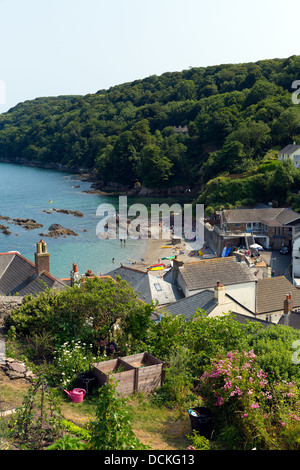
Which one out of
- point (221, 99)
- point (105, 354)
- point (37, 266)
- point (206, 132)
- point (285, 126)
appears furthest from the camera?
point (221, 99)

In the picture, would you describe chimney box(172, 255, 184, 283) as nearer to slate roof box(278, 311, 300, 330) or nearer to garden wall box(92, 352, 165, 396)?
slate roof box(278, 311, 300, 330)

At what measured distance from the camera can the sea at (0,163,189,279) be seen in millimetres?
50247

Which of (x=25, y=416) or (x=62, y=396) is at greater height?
(x=25, y=416)

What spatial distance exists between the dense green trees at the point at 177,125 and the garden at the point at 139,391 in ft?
174

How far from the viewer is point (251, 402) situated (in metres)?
9.73

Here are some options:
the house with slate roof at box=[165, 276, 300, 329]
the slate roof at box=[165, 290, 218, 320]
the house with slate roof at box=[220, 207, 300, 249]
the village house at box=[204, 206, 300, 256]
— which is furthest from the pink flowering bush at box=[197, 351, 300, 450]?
the village house at box=[204, 206, 300, 256]

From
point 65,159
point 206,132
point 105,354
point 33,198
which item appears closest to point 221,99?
point 206,132

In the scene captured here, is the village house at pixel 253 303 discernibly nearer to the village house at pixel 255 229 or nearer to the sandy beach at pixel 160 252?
the sandy beach at pixel 160 252

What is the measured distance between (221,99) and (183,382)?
105584 mm

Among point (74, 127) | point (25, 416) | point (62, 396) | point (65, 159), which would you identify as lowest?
point (62, 396)

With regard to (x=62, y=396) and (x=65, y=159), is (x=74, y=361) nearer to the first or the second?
(x=62, y=396)

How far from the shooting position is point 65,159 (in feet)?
509

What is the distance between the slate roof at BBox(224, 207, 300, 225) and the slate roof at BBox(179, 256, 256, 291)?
25751 mm
